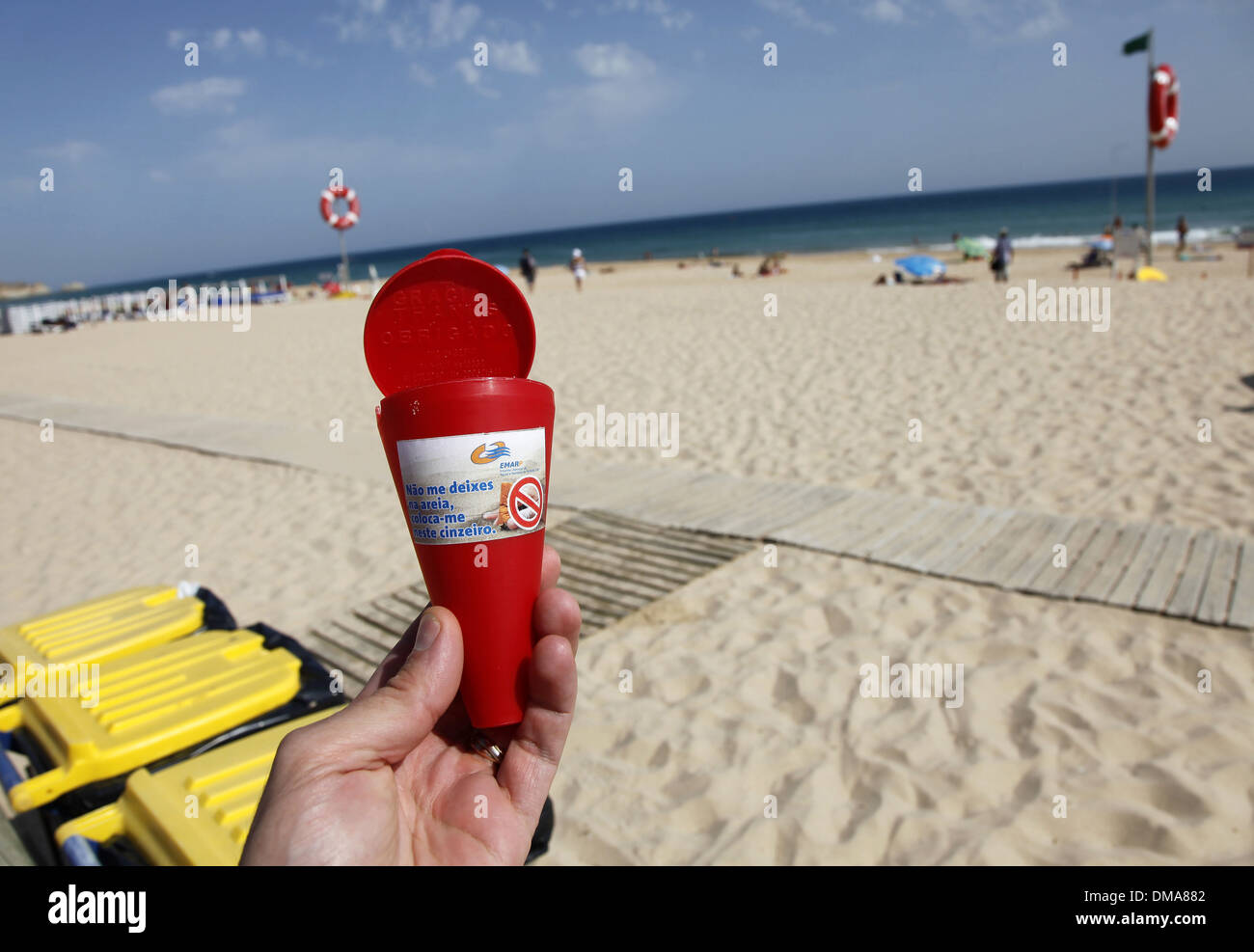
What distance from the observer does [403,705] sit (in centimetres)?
133

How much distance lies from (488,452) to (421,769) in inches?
23.6

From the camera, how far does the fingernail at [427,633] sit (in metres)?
1.39

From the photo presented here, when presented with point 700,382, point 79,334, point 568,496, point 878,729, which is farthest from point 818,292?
point 79,334

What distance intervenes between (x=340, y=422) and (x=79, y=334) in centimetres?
2033

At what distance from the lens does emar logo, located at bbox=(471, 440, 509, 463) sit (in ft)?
4.36

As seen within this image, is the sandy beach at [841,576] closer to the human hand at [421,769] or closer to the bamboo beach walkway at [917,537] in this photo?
the bamboo beach walkway at [917,537]

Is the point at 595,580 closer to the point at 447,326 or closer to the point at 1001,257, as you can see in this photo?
the point at 447,326

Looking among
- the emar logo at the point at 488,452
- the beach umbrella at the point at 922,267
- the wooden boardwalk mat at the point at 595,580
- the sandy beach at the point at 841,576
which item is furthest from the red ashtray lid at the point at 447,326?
the beach umbrella at the point at 922,267

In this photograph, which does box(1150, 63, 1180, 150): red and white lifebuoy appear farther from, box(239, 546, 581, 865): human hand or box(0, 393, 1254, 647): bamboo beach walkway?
box(239, 546, 581, 865): human hand

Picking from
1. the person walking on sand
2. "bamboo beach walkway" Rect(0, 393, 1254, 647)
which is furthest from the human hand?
the person walking on sand

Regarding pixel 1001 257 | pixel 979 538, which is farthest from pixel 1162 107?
pixel 979 538

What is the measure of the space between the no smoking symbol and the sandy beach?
5.40 ft

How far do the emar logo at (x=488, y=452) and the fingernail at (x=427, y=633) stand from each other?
0.30m

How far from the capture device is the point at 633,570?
15.5 feet
